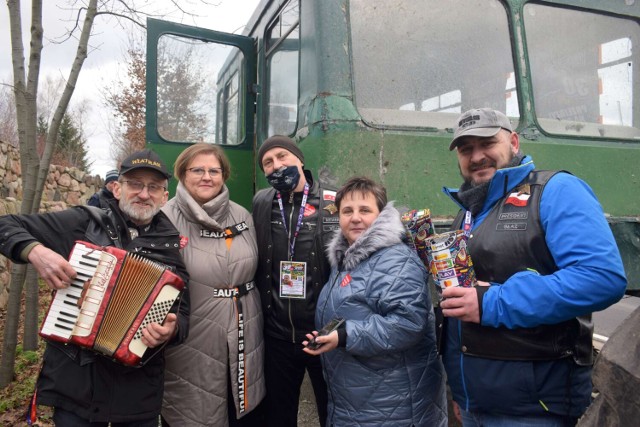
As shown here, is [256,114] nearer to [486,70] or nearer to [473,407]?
[486,70]

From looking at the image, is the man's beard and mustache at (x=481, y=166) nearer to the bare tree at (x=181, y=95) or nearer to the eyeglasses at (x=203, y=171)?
the eyeglasses at (x=203, y=171)

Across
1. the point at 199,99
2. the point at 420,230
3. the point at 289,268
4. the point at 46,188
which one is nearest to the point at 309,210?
the point at 289,268

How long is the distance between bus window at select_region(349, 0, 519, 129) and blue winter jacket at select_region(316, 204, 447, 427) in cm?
112

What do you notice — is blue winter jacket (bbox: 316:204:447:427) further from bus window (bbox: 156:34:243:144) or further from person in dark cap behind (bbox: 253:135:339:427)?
bus window (bbox: 156:34:243:144)

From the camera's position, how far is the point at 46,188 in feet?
36.9

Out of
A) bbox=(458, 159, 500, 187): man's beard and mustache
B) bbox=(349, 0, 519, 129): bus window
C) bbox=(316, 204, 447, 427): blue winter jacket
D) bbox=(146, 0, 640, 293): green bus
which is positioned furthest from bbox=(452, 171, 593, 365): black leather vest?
bbox=(349, 0, 519, 129): bus window

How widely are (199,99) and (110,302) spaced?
2787 millimetres

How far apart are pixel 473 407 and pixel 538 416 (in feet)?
0.74

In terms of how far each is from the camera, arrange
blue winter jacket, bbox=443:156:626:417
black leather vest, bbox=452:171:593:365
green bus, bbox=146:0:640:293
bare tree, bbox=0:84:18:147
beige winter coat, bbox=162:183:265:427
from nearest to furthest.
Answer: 1. blue winter jacket, bbox=443:156:626:417
2. black leather vest, bbox=452:171:593:365
3. beige winter coat, bbox=162:183:265:427
4. green bus, bbox=146:0:640:293
5. bare tree, bbox=0:84:18:147

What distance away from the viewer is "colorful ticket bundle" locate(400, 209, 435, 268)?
2.05 metres

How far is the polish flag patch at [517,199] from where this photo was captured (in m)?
1.68

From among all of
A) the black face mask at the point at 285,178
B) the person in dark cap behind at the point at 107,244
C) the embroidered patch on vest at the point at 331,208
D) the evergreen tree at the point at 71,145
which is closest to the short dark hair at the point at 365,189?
the embroidered patch on vest at the point at 331,208

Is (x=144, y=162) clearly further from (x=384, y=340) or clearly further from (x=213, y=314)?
(x=384, y=340)

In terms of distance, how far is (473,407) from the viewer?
5.79 feet
